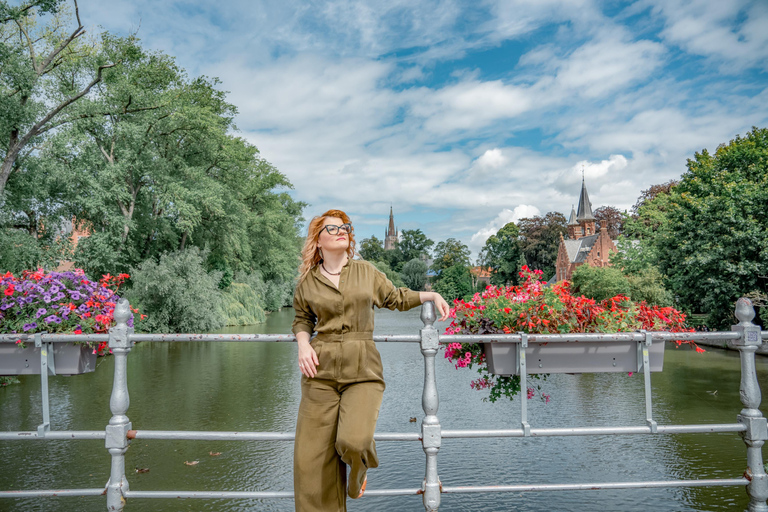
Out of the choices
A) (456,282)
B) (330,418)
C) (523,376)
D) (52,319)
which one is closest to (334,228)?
(330,418)

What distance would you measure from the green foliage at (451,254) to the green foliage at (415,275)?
345 centimetres

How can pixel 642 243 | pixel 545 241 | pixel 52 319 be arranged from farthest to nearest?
pixel 545 241
pixel 642 243
pixel 52 319

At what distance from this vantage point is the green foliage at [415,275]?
281ft

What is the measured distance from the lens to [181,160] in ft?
79.2

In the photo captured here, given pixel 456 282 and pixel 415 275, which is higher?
pixel 415 275

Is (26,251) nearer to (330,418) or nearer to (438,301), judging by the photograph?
(330,418)

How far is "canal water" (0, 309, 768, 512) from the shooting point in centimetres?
496

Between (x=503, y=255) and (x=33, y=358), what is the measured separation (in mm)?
61991

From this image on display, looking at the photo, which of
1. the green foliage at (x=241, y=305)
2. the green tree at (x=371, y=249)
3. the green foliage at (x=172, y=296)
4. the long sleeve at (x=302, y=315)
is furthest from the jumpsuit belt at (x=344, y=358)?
the green tree at (x=371, y=249)

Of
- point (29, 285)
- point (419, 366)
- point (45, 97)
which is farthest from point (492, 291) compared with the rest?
point (45, 97)

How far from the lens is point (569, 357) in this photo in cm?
325

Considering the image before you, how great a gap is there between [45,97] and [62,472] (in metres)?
19.6

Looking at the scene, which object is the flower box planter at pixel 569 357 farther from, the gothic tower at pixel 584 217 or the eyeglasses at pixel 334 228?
the gothic tower at pixel 584 217

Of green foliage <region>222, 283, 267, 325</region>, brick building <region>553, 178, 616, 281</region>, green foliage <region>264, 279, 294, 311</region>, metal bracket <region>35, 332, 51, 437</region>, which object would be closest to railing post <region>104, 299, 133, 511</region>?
metal bracket <region>35, 332, 51, 437</region>
